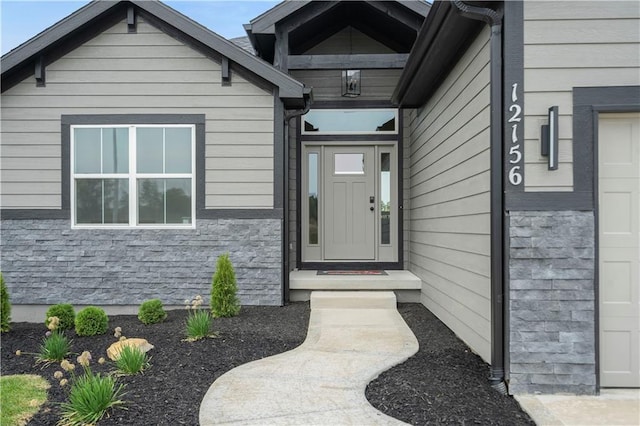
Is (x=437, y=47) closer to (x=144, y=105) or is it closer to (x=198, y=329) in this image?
(x=198, y=329)

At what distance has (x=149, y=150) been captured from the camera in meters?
6.05

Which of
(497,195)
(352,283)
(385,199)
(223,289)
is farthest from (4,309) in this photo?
(385,199)

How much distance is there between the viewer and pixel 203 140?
604 centimetres

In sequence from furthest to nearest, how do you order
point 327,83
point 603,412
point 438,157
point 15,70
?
1. point 327,83
2. point 15,70
3. point 438,157
4. point 603,412

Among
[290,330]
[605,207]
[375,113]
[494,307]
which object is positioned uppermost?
[375,113]

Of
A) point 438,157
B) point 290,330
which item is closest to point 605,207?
point 438,157

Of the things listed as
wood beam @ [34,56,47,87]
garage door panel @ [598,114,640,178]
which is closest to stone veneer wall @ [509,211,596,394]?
garage door panel @ [598,114,640,178]

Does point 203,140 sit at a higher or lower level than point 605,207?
higher

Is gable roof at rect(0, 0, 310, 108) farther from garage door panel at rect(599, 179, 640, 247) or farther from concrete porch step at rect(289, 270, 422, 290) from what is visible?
garage door panel at rect(599, 179, 640, 247)

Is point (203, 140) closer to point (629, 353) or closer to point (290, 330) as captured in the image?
point (290, 330)

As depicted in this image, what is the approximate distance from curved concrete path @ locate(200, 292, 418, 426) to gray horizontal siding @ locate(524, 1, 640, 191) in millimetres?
1925

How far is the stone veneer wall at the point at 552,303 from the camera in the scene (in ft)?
10.3

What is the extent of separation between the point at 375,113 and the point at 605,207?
4.68m

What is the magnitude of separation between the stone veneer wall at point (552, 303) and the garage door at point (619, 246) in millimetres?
178
